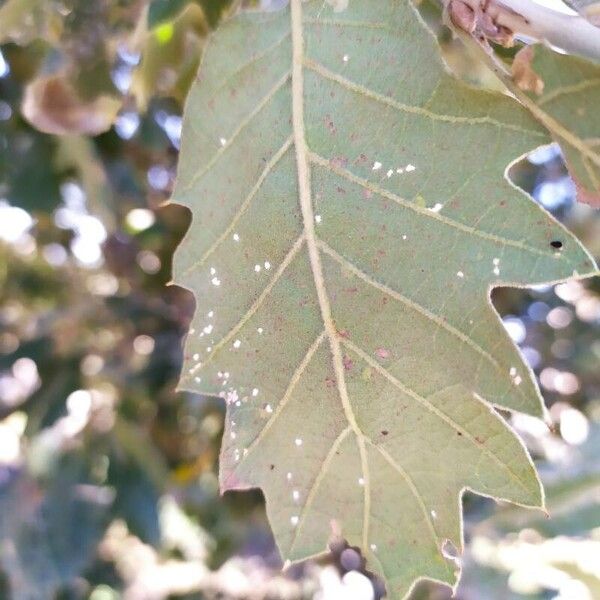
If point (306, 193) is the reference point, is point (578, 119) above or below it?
above

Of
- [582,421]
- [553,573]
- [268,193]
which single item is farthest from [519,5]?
[582,421]

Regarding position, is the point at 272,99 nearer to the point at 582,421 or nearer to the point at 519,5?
the point at 519,5

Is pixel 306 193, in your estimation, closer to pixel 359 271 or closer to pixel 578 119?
pixel 359 271

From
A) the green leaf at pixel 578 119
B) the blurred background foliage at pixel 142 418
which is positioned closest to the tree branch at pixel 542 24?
the green leaf at pixel 578 119

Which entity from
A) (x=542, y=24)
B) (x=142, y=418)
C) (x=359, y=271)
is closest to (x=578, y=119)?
(x=542, y=24)

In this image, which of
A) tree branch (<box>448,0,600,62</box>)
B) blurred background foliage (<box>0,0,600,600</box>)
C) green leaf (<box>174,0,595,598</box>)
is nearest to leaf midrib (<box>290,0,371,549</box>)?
green leaf (<box>174,0,595,598</box>)

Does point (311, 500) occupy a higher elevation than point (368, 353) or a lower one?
lower
